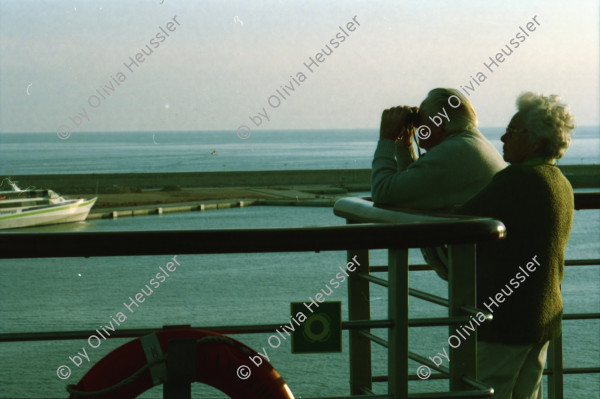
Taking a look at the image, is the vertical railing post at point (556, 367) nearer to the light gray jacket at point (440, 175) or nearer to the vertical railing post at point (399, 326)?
the light gray jacket at point (440, 175)

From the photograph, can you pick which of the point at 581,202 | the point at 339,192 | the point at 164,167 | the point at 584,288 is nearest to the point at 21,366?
the point at 584,288

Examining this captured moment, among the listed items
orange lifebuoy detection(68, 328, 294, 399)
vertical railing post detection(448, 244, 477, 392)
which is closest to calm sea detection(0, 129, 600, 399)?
vertical railing post detection(448, 244, 477, 392)

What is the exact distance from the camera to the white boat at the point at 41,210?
5138cm

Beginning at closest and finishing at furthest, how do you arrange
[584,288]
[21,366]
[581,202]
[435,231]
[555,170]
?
[435,231]
[555,170]
[581,202]
[21,366]
[584,288]

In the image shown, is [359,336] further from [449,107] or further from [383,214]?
[449,107]

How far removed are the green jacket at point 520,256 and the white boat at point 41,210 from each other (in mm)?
51687

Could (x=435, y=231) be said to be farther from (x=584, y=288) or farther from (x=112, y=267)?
(x=112, y=267)

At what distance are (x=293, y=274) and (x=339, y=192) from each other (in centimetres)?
2514

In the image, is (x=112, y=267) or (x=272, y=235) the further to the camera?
(x=112, y=267)

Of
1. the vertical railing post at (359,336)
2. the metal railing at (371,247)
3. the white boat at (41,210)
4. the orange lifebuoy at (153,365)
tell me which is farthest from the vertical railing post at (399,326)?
the white boat at (41,210)

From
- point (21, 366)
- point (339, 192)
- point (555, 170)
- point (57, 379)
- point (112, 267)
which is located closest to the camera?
point (555, 170)

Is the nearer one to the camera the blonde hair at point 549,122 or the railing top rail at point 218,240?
the railing top rail at point 218,240

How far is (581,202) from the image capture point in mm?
1862

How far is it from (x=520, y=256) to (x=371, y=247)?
1.45ft
